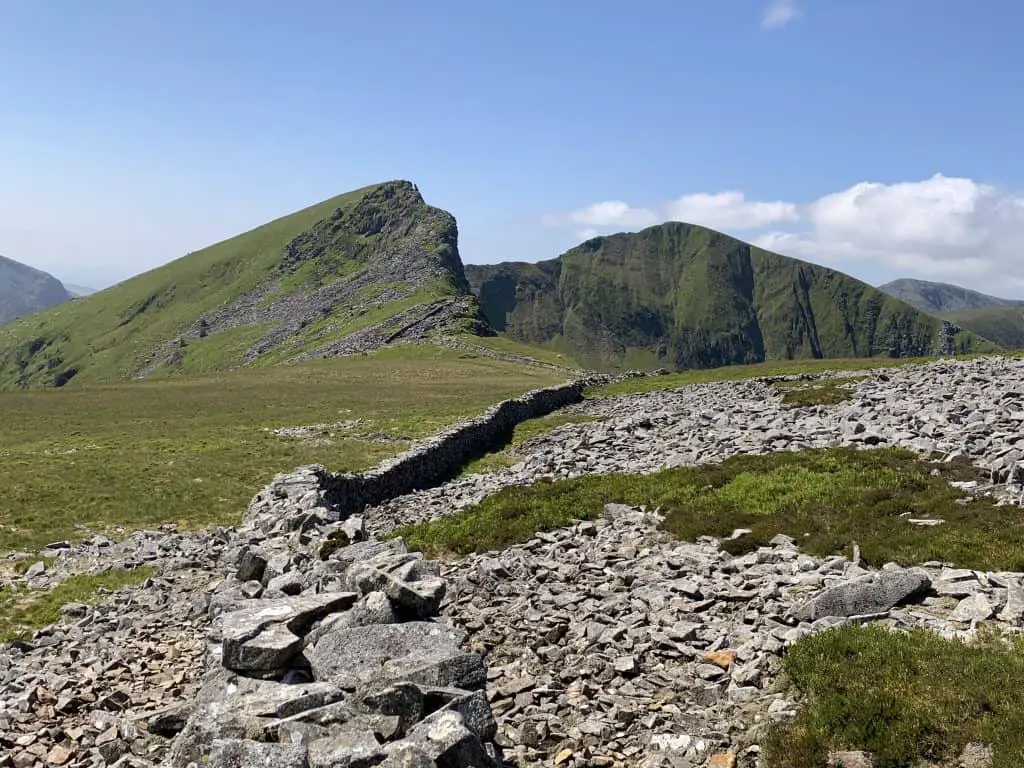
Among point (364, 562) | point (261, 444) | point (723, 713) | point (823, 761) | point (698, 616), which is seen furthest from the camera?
point (261, 444)

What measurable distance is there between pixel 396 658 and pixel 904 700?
25.2ft

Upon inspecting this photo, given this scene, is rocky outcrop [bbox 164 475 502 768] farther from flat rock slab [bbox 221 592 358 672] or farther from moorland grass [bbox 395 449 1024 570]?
moorland grass [bbox 395 449 1024 570]

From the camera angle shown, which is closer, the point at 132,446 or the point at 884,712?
the point at 884,712

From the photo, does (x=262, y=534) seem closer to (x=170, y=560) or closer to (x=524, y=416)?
(x=170, y=560)

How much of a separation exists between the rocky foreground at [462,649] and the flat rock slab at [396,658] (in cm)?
4

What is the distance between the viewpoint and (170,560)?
966 inches

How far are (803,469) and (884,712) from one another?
15.3 meters

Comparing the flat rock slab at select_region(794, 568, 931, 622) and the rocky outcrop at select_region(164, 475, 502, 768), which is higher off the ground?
the flat rock slab at select_region(794, 568, 931, 622)

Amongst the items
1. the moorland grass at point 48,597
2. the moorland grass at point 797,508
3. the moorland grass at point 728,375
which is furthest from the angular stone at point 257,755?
the moorland grass at point 728,375

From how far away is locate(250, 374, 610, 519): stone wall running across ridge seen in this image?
30172mm

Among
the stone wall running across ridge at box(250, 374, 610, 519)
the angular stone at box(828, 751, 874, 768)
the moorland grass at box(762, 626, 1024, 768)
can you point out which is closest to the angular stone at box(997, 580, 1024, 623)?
the moorland grass at box(762, 626, 1024, 768)

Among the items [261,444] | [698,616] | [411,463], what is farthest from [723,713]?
[261,444]

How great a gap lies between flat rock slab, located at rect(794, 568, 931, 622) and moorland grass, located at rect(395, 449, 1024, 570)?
2.18 metres

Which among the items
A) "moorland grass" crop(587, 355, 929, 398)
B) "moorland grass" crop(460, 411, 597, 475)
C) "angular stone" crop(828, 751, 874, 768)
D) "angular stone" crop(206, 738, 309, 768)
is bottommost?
"moorland grass" crop(460, 411, 597, 475)
